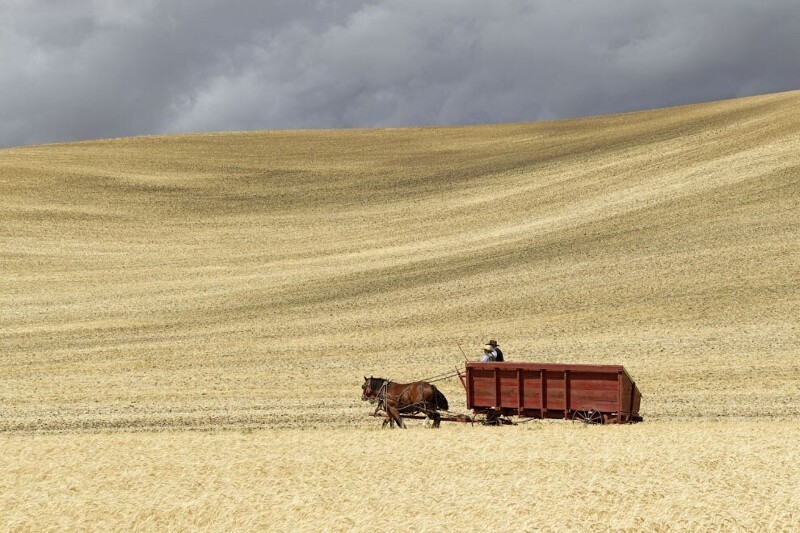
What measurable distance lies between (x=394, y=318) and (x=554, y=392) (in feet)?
56.3

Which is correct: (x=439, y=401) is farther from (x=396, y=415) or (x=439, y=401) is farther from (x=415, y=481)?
(x=415, y=481)

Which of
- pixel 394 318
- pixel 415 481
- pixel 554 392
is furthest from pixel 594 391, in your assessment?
pixel 394 318

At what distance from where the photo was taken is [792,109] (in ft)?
205

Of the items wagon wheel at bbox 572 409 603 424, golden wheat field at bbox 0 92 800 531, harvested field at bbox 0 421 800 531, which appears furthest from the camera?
wagon wheel at bbox 572 409 603 424

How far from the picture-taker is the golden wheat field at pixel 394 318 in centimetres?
1354

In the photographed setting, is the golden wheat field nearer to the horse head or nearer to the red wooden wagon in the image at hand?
the red wooden wagon

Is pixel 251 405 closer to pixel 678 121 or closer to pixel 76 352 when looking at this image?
pixel 76 352

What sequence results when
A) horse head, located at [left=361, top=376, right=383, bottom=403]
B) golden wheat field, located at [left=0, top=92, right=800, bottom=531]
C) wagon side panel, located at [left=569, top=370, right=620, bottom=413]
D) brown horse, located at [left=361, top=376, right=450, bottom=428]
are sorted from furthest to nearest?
horse head, located at [left=361, top=376, right=383, bottom=403]
brown horse, located at [left=361, top=376, right=450, bottom=428]
wagon side panel, located at [left=569, top=370, right=620, bottom=413]
golden wheat field, located at [left=0, top=92, right=800, bottom=531]

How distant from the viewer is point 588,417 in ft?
67.5

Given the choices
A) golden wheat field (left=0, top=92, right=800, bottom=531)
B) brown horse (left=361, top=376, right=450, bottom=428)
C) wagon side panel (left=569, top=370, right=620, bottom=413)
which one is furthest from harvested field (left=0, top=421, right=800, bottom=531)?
brown horse (left=361, top=376, right=450, bottom=428)

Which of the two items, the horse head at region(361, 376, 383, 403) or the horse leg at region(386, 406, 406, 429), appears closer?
the horse leg at region(386, 406, 406, 429)

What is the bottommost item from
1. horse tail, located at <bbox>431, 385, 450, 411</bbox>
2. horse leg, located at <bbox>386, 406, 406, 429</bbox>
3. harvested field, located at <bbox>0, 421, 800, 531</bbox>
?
harvested field, located at <bbox>0, 421, 800, 531</bbox>

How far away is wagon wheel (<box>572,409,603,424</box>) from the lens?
67.2 ft

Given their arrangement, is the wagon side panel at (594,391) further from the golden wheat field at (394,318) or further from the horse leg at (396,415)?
the horse leg at (396,415)
